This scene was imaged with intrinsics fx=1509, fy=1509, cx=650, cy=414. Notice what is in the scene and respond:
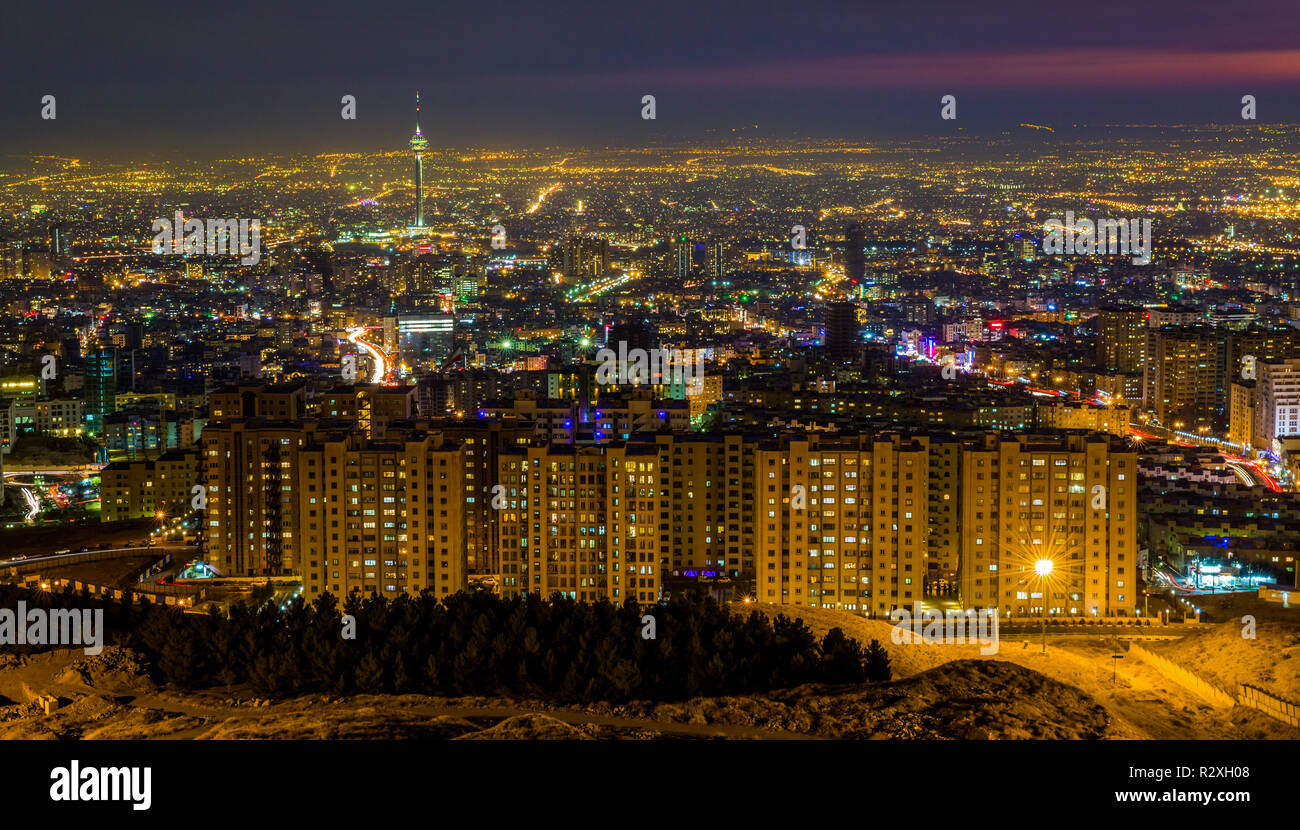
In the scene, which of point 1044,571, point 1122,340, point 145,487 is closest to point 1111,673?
point 1044,571

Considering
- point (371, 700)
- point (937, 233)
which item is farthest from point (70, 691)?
point (937, 233)

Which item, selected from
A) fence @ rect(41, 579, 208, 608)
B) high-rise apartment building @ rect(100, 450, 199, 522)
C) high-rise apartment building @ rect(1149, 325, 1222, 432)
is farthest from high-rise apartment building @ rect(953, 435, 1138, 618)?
high-rise apartment building @ rect(1149, 325, 1222, 432)

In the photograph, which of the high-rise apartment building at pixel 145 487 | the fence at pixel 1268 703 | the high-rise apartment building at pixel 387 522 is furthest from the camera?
the high-rise apartment building at pixel 145 487

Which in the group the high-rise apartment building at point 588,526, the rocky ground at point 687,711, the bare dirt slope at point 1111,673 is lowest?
the bare dirt slope at point 1111,673

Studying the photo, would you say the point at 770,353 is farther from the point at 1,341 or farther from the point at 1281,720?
the point at 1281,720

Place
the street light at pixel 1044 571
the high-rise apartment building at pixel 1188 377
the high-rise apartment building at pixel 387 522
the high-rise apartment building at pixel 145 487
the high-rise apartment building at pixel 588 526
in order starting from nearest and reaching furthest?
1. the high-rise apartment building at pixel 588 526
2. the street light at pixel 1044 571
3. the high-rise apartment building at pixel 387 522
4. the high-rise apartment building at pixel 145 487
5. the high-rise apartment building at pixel 1188 377

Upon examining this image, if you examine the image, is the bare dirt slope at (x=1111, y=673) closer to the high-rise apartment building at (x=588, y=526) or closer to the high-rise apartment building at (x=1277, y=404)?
the high-rise apartment building at (x=588, y=526)

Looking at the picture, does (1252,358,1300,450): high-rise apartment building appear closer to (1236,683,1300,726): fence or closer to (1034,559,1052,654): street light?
(1034,559,1052,654): street light

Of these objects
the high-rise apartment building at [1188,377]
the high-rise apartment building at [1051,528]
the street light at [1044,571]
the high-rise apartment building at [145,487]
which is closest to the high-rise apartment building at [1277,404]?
the high-rise apartment building at [1188,377]

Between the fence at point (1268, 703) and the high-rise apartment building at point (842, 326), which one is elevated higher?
the high-rise apartment building at point (842, 326)
